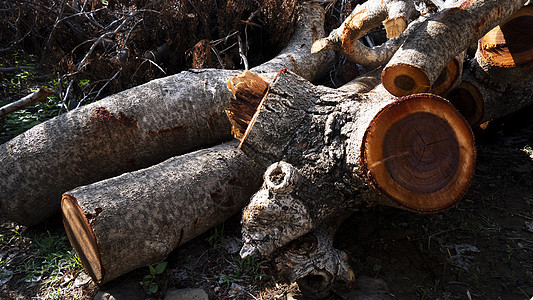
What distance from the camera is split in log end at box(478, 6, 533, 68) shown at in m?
3.07

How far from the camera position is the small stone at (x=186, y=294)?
216 cm

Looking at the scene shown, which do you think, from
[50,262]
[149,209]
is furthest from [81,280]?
[149,209]

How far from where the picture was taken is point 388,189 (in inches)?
70.9

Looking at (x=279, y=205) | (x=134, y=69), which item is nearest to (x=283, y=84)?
(x=279, y=205)

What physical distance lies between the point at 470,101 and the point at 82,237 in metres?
3.35

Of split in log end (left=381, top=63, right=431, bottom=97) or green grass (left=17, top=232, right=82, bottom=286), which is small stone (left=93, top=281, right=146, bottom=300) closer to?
green grass (left=17, top=232, right=82, bottom=286)

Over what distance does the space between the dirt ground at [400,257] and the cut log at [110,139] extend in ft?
1.40

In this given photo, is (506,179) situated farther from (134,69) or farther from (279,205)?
(134,69)

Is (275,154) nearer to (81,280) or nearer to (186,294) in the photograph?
(186,294)

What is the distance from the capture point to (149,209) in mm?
2193

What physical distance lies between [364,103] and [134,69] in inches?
101

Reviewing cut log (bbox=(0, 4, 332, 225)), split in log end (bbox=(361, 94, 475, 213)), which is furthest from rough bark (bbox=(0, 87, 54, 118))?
split in log end (bbox=(361, 94, 475, 213))

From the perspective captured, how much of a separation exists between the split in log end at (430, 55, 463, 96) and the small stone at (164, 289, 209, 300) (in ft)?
7.63

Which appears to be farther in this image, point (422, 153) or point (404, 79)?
point (404, 79)
